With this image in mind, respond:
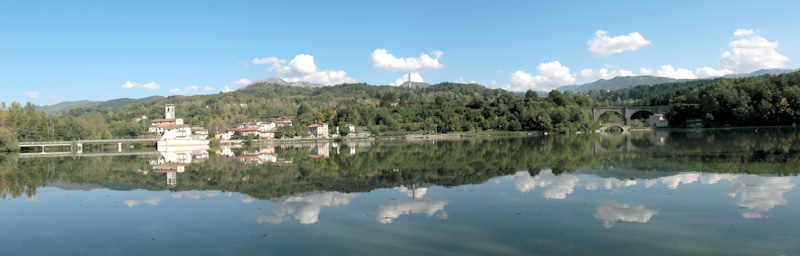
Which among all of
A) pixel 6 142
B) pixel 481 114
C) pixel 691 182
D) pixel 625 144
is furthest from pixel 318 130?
pixel 691 182

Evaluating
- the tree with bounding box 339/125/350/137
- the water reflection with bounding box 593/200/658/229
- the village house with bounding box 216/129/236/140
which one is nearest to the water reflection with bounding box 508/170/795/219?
the water reflection with bounding box 593/200/658/229

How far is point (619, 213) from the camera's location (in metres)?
9.52

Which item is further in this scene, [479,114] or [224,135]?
[479,114]

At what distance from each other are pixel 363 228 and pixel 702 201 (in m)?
7.89

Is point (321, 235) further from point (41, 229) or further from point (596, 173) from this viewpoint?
point (596, 173)

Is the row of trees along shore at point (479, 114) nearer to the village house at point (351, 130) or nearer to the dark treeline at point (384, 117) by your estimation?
the dark treeline at point (384, 117)

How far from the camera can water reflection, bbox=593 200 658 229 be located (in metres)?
8.86

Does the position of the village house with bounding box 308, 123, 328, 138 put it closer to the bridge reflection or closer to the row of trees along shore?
the row of trees along shore

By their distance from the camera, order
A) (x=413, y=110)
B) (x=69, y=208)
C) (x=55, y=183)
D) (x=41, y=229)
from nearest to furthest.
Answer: (x=41, y=229) → (x=69, y=208) → (x=55, y=183) → (x=413, y=110)

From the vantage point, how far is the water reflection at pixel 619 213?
886cm

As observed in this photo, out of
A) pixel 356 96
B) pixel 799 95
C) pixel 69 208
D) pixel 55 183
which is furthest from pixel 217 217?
pixel 356 96

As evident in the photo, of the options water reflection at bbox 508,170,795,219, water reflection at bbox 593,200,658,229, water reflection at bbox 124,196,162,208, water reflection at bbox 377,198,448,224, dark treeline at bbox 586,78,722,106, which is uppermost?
dark treeline at bbox 586,78,722,106

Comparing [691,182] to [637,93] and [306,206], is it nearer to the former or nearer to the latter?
[306,206]

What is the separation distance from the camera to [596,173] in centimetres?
1648
